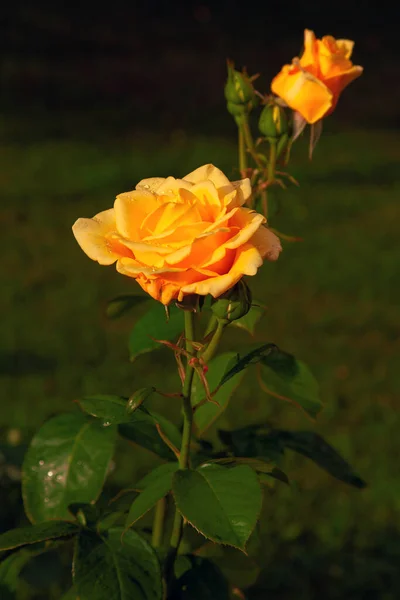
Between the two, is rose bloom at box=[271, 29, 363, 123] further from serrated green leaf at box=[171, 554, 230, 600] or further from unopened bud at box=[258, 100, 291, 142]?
serrated green leaf at box=[171, 554, 230, 600]

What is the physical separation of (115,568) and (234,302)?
28cm

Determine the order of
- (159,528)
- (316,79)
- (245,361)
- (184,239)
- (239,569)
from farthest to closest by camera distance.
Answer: (239,569) < (159,528) < (316,79) < (245,361) < (184,239)

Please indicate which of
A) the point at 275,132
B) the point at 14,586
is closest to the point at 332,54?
the point at 275,132

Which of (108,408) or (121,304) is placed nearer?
(108,408)

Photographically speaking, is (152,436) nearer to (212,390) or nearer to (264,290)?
(212,390)

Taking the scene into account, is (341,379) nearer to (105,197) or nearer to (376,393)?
(376,393)

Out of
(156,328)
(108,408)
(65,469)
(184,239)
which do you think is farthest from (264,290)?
(184,239)

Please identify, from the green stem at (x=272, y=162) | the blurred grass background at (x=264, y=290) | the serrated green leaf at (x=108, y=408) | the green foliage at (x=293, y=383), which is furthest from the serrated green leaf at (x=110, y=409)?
the blurred grass background at (x=264, y=290)

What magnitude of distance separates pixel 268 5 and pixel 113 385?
7.78 m

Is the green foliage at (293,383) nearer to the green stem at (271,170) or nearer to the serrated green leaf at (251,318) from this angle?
the serrated green leaf at (251,318)

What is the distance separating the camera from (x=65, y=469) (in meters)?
1.08

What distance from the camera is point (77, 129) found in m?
5.89

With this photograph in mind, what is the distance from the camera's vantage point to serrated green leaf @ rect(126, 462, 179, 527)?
3.11ft

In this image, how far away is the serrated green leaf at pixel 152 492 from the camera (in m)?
0.95
